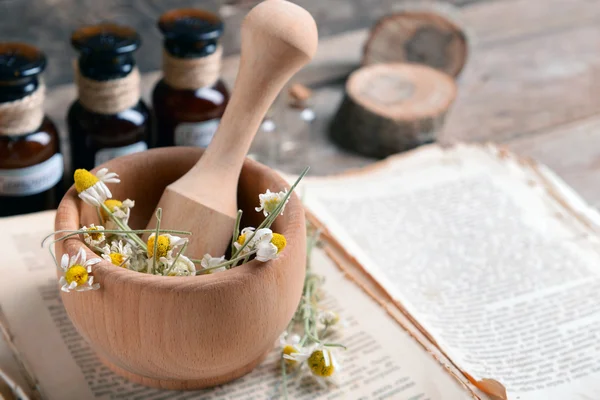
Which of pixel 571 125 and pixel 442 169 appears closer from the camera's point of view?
pixel 442 169

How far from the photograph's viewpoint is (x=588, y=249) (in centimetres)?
83

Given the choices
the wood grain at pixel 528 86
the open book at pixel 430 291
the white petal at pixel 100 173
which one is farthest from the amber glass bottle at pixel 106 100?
the wood grain at pixel 528 86

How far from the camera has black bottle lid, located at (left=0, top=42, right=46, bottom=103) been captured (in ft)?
2.48

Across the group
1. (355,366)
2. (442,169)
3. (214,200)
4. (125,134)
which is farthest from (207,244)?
(442,169)

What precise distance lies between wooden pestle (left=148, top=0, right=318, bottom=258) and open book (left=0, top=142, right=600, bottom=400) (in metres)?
0.13

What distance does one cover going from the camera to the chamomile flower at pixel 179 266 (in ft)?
1.89

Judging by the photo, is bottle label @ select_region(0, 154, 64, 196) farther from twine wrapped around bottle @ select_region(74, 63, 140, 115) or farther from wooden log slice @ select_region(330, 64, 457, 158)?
wooden log slice @ select_region(330, 64, 457, 158)

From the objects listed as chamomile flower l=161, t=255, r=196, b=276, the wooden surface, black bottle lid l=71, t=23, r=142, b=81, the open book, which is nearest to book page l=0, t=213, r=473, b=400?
the open book

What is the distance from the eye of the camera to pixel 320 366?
0.63m

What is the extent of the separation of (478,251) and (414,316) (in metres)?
0.15

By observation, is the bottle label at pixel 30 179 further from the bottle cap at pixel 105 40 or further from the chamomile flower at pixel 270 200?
the chamomile flower at pixel 270 200

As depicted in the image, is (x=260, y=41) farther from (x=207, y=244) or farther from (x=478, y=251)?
(x=478, y=251)

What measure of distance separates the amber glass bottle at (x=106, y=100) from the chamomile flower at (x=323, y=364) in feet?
1.17

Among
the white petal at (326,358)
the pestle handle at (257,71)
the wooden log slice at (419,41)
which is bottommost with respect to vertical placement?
the wooden log slice at (419,41)
